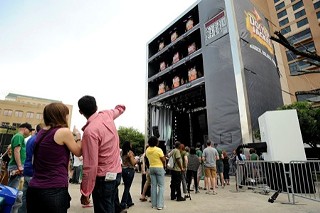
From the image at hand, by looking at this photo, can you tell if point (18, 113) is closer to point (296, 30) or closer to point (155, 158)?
point (155, 158)

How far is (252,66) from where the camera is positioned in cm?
1274

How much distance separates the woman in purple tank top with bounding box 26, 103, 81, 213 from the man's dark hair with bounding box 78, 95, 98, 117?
0.34 meters

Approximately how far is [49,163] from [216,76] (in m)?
12.2

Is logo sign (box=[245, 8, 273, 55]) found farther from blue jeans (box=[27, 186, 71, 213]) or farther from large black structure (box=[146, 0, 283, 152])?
blue jeans (box=[27, 186, 71, 213])

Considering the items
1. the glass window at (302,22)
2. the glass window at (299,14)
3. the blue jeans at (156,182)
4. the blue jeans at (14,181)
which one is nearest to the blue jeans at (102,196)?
the blue jeans at (14,181)

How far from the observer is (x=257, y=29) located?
15039mm

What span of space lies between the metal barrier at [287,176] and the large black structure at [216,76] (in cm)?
358

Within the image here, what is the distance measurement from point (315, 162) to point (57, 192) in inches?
237

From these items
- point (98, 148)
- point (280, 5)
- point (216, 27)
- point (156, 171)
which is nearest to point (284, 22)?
point (280, 5)

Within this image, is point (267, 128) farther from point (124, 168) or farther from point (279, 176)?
point (124, 168)

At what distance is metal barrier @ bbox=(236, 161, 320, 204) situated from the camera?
5.34 meters

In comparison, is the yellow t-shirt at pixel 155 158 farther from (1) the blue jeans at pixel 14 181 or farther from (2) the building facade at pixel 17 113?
(2) the building facade at pixel 17 113

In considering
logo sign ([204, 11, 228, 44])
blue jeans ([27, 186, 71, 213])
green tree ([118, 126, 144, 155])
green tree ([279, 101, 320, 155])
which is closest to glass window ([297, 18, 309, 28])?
green tree ([279, 101, 320, 155])

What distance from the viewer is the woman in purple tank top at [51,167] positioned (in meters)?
1.58
